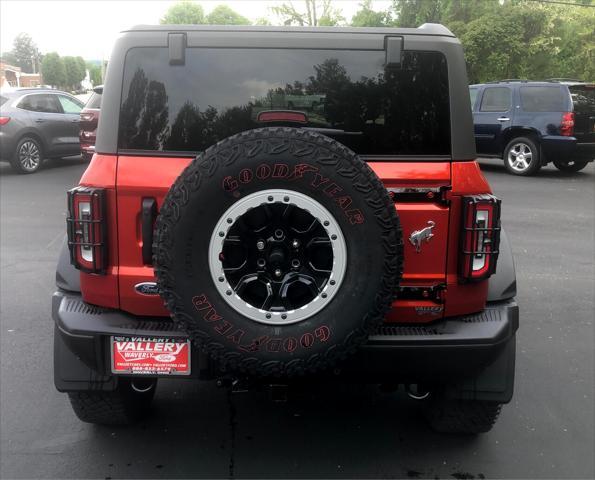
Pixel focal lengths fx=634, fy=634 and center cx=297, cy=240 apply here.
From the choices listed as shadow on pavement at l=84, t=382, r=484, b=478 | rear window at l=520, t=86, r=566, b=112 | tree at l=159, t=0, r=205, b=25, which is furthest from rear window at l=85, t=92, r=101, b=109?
tree at l=159, t=0, r=205, b=25

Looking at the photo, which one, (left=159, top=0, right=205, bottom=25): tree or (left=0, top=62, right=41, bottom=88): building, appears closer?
(left=159, top=0, right=205, bottom=25): tree

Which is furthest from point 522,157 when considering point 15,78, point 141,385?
point 15,78

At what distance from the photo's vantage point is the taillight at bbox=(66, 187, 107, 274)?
2.64 meters

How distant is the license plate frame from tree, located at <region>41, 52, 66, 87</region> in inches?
4384

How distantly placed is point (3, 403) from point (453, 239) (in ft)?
8.73

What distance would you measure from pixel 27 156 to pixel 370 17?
3067 centimetres

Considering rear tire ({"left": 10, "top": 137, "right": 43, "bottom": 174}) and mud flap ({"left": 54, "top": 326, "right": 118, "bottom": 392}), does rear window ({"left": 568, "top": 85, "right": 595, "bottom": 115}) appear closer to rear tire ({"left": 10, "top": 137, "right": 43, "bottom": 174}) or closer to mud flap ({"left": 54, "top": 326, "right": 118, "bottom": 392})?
rear tire ({"left": 10, "top": 137, "right": 43, "bottom": 174})

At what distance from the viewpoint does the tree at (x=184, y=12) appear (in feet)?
245

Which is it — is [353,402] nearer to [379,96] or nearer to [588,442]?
[588,442]

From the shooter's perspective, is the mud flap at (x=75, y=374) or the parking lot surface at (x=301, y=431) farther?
the parking lot surface at (x=301, y=431)

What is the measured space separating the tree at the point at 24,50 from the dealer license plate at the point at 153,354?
12514 centimetres

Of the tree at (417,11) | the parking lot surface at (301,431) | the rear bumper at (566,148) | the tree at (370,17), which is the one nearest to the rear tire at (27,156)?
the parking lot surface at (301,431)

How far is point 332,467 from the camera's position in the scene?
3.03m

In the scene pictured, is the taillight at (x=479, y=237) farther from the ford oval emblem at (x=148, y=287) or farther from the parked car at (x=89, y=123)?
the parked car at (x=89, y=123)
